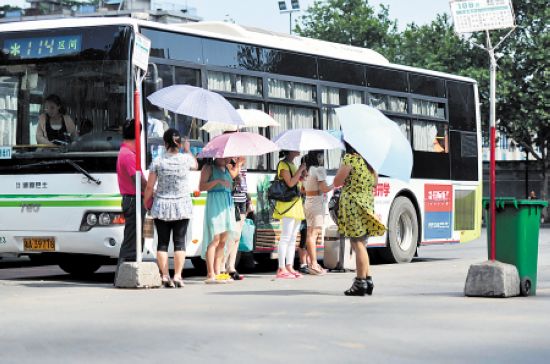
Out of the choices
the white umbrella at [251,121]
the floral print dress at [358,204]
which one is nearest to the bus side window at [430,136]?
the white umbrella at [251,121]

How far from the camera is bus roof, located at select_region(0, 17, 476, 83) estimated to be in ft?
52.8

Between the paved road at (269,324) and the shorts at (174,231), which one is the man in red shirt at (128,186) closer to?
the shorts at (174,231)

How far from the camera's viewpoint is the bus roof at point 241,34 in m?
16.1

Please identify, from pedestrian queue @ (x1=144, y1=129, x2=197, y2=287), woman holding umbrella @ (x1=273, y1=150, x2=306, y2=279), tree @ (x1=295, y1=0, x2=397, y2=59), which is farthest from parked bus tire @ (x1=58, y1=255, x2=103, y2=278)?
tree @ (x1=295, y1=0, x2=397, y2=59)

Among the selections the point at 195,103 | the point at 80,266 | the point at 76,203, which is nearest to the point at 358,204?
the point at 195,103

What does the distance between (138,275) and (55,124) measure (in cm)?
226

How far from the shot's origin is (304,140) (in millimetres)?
16938

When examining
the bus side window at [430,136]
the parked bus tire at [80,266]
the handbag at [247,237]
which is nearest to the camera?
the handbag at [247,237]

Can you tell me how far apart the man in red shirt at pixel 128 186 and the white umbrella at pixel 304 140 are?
2.29 meters

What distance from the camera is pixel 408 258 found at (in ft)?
72.1

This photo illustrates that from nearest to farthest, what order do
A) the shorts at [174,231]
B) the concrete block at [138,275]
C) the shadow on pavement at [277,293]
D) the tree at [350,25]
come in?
the shadow on pavement at [277,293] → the concrete block at [138,275] → the shorts at [174,231] → the tree at [350,25]

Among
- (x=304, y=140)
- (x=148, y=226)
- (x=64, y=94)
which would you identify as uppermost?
(x=64, y=94)

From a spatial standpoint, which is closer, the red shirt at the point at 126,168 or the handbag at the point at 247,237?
the red shirt at the point at 126,168

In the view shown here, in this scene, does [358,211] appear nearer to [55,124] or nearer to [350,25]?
[55,124]
